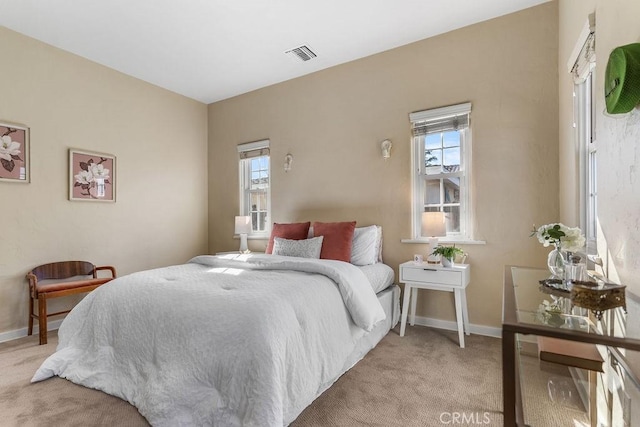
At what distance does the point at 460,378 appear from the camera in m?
2.19

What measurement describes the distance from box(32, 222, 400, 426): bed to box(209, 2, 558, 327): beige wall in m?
1.25

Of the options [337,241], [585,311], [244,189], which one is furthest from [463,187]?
[244,189]

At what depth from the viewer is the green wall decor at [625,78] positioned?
41.1 inches

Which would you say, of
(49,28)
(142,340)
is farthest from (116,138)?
(142,340)

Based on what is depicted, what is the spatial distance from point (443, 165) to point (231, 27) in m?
2.53

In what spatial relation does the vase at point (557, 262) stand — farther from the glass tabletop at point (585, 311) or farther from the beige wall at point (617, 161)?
the glass tabletop at point (585, 311)

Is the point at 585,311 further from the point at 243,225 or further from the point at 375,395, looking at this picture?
the point at 243,225

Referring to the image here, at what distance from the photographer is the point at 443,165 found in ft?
10.6

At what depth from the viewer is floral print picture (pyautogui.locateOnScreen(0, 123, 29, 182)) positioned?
2.98 metres

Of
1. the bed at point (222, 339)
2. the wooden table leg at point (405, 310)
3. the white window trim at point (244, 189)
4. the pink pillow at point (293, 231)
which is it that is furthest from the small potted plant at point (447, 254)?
the white window trim at point (244, 189)

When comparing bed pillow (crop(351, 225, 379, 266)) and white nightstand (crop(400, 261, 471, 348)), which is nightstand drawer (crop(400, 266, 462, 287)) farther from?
bed pillow (crop(351, 225, 379, 266))

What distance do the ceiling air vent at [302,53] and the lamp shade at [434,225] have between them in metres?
2.23

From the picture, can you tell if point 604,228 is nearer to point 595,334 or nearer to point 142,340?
point 595,334

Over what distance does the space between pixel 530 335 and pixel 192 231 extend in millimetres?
4657
